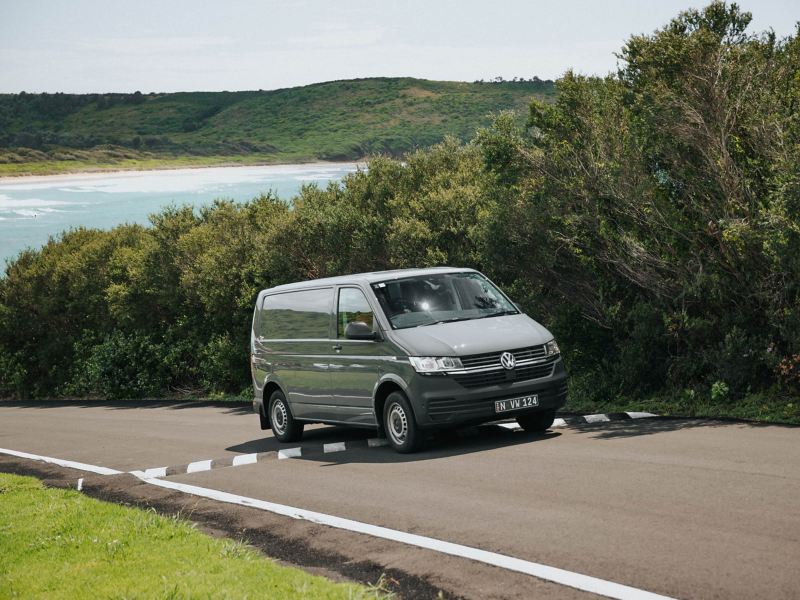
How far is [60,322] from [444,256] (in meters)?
24.9

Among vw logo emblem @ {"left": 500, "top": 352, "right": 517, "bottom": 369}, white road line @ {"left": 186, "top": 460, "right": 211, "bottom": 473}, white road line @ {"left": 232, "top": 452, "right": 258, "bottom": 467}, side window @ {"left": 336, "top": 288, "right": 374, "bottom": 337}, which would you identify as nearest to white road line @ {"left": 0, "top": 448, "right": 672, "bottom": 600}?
white road line @ {"left": 186, "top": 460, "right": 211, "bottom": 473}

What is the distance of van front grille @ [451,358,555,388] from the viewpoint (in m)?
12.2

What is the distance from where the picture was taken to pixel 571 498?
9.04 meters

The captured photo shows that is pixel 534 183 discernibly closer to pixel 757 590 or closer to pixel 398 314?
pixel 398 314

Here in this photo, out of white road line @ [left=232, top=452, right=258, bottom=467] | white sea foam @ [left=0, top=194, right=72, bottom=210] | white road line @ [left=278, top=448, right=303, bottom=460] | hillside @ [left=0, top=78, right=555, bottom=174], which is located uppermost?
hillside @ [left=0, top=78, right=555, bottom=174]

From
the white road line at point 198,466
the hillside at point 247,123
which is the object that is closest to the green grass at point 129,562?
the white road line at point 198,466

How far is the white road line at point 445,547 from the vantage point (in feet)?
20.3

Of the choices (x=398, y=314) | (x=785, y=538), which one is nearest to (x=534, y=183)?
(x=398, y=314)

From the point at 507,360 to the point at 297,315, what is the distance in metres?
3.83

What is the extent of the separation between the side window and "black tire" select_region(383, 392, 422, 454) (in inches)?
44.2

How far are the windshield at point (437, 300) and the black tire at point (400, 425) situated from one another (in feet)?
3.08

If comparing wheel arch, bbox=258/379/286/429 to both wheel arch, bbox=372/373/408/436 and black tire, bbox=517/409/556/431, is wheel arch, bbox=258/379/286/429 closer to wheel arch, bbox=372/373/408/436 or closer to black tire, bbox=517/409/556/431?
wheel arch, bbox=372/373/408/436

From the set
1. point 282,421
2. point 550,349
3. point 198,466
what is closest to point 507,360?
point 550,349

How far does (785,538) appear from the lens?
6957 millimetres
